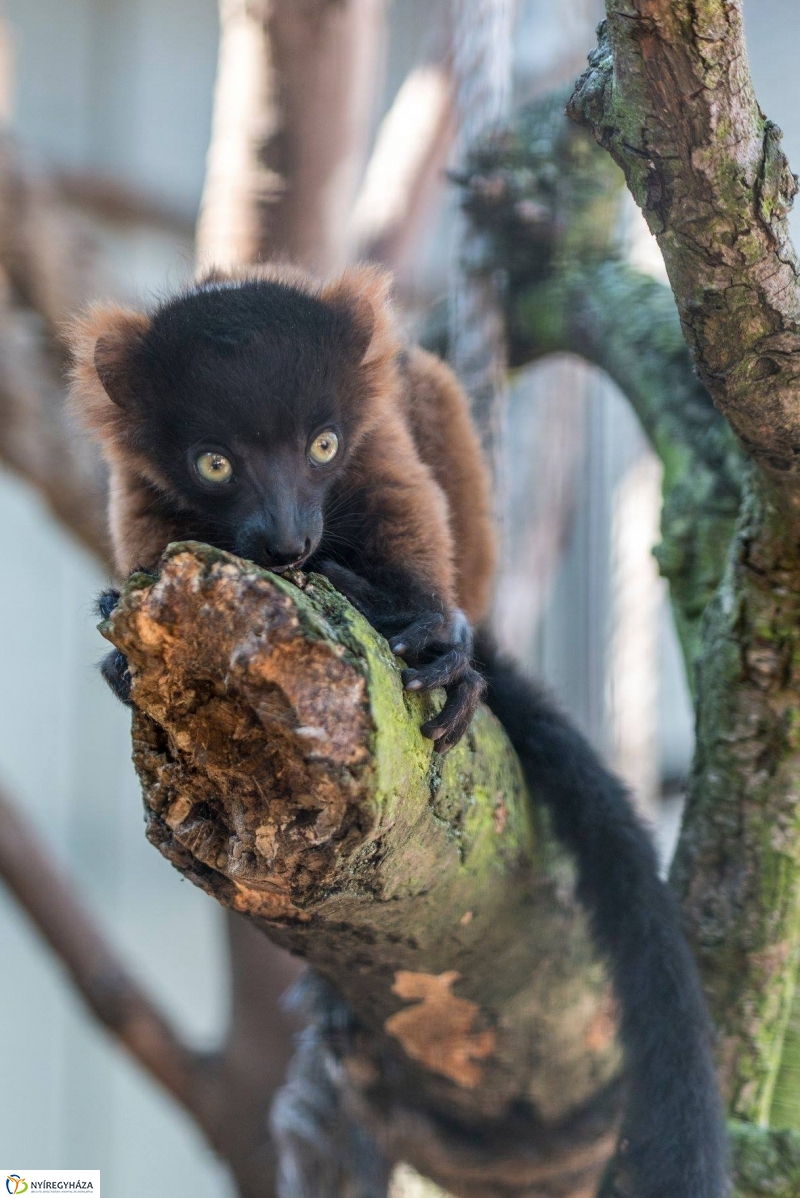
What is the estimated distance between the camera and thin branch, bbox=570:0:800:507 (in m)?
1.32

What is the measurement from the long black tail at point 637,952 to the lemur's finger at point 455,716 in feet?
1.75

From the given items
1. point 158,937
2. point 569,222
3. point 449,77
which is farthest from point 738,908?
point 158,937

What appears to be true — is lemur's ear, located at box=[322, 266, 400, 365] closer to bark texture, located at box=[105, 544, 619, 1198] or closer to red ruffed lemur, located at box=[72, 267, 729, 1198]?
red ruffed lemur, located at box=[72, 267, 729, 1198]

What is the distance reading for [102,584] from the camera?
4.81 metres

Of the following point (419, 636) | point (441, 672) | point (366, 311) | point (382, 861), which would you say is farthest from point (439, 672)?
point (366, 311)

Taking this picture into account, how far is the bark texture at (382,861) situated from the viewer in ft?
4.34

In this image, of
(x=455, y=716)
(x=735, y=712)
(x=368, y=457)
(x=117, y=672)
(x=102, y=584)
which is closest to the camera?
(x=455, y=716)

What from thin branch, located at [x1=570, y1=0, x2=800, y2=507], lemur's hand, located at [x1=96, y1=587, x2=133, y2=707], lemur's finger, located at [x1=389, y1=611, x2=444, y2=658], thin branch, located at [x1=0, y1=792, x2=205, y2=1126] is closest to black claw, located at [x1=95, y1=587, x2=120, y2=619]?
lemur's hand, located at [x1=96, y1=587, x2=133, y2=707]

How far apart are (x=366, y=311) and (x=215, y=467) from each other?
1.99 ft

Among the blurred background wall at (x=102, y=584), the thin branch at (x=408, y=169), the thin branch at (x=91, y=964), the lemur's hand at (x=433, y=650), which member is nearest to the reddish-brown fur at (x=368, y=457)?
the lemur's hand at (x=433, y=650)

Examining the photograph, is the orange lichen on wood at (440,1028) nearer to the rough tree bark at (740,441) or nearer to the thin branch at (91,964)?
the rough tree bark at (740,441)

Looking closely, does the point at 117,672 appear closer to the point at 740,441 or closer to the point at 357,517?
the point at 357,517

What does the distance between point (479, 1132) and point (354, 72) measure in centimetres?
329

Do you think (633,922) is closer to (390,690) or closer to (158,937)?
(390,690)
